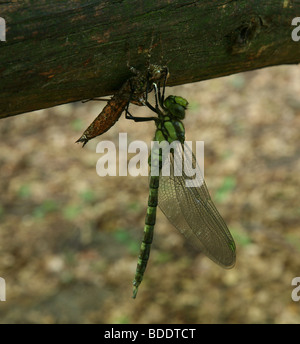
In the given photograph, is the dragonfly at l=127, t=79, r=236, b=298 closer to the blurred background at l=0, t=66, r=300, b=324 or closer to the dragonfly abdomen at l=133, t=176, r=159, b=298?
the dragonfly abdomen at l=133, t=176, r=159, b=298

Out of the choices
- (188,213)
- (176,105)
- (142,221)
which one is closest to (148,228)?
(188,213)

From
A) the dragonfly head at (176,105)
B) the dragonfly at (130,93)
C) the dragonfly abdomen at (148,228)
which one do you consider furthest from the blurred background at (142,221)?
the dragonfly at (130,93)

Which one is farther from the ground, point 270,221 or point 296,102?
point 296,102

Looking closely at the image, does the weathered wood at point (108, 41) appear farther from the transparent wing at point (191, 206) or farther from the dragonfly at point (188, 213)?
the transparent wing at point (191, 206)

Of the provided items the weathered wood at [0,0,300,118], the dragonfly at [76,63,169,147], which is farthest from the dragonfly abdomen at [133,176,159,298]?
the weathered wood at [0,0,300,118]

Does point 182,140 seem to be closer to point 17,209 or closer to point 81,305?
point 81,305

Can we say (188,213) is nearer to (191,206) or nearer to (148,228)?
(191,206)

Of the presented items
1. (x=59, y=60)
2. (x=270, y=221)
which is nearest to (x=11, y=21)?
(x=59, y=60)
